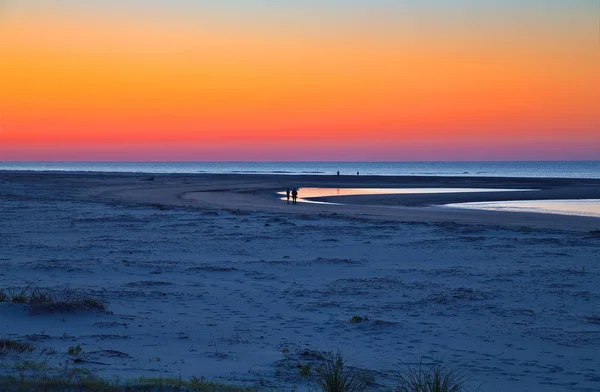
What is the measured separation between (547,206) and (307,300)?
28.8 metres

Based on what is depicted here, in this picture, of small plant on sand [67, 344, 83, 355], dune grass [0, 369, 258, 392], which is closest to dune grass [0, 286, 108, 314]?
small plant on sand [67, 344, 83, 355]

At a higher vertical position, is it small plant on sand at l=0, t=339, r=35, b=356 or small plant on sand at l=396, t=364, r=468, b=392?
small plant on sand at l=0, t=339, r=35, b=356

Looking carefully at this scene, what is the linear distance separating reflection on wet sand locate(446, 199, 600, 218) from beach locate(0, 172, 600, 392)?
10.2 meters

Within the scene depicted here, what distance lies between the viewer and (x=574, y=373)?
811 cm

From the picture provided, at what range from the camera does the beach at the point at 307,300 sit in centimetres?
816

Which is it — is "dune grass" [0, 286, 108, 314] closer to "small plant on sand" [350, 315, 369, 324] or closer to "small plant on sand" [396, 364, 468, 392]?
"small plant on sand" [350, 315, 369, 324]

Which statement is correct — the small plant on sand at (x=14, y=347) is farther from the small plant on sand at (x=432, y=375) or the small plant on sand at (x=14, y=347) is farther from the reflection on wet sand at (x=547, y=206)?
A: the reflection on wet sand at (x=547, y=206)

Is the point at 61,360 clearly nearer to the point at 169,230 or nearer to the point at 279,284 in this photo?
the point at 279,284

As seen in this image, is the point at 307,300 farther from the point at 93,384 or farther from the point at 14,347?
the point at 93,384

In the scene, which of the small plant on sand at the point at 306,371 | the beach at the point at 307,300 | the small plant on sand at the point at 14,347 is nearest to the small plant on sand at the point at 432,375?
the beach at the point at 307,300

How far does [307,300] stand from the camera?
1188 centimetres

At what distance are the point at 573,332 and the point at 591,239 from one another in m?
11.3

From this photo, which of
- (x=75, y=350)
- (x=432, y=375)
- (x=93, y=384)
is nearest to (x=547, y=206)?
(x=432, y=375)

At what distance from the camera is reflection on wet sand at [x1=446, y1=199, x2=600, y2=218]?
33.3 m
